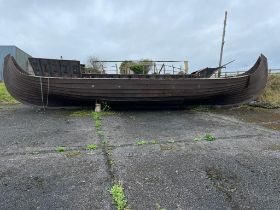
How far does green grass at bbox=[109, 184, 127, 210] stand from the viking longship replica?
554cm

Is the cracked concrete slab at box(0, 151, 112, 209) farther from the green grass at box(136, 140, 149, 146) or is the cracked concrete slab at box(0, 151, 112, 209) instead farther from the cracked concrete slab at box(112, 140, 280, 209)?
the green grass at box(136, 140, 149, 146)

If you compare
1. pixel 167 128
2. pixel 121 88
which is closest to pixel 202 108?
pixel 121 88

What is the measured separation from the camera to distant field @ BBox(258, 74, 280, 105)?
444 inches

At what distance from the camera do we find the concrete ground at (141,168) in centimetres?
273

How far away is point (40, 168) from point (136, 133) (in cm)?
229

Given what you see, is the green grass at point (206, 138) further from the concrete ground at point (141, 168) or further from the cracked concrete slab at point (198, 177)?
the cracked concrete slab at point (198, 177)

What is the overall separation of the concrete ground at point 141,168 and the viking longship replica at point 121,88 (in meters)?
2.54

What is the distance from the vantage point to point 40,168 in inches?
135

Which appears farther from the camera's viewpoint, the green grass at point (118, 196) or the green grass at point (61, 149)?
the green grass at point (61, 149)

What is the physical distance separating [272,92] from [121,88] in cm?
726

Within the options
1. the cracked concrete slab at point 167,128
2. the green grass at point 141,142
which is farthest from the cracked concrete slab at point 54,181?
the cracked concrete slab at point 167,128

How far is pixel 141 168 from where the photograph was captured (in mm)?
3469

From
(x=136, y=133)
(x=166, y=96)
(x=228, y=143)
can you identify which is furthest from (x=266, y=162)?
(x=166, y=96)

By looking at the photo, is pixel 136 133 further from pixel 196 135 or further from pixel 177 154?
pixel 177 154
